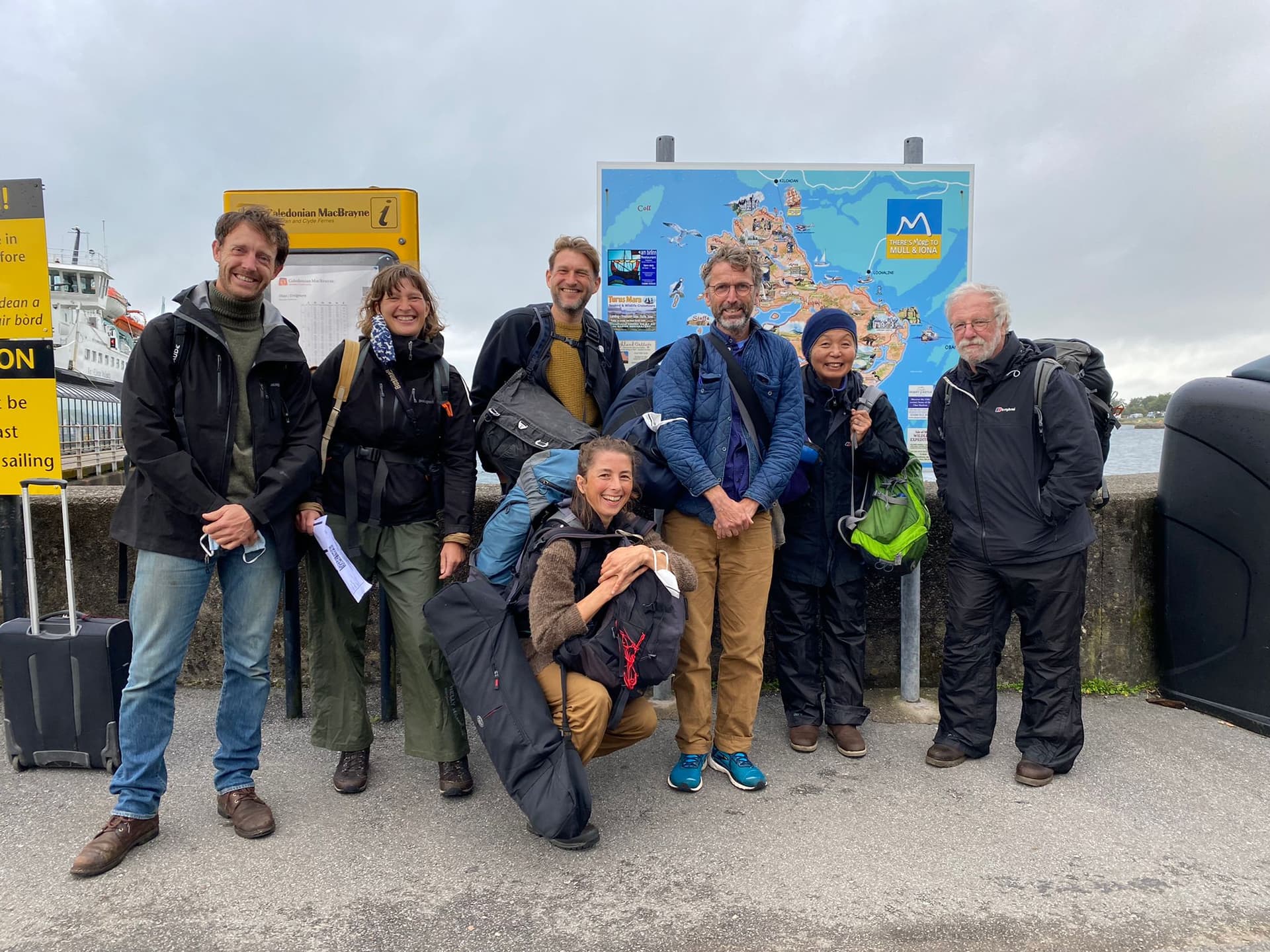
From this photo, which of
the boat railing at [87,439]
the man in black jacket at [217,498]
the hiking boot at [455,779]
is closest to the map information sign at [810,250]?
the man in black jacket at [217,498]

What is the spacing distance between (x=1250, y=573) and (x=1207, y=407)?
0.84 m

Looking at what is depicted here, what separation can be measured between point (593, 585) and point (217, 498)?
53.7 inches

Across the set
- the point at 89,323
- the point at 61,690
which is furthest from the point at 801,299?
the point at 89,323

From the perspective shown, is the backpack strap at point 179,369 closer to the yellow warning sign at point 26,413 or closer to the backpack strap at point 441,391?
the backpack strap at point 441,391

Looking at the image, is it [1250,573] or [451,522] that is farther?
[1250,573]

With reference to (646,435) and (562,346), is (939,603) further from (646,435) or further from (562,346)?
(562,346)

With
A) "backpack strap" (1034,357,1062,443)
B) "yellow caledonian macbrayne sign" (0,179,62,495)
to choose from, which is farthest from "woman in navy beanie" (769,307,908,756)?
"yellow caledonian macbrayne sign" (0,179,62,495)

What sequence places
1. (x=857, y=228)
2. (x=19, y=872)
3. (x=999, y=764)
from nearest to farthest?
(x=19, y=872) < (x=999, y=764) < (x=857, y=228)

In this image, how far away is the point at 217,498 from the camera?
2801 millimetres

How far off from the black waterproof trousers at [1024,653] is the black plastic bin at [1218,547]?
102cm

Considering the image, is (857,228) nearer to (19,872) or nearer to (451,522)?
(451,522)

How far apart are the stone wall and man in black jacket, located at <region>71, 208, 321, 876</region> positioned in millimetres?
1408

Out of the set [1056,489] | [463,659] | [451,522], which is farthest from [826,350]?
[463,659]

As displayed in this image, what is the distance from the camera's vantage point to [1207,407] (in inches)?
160
